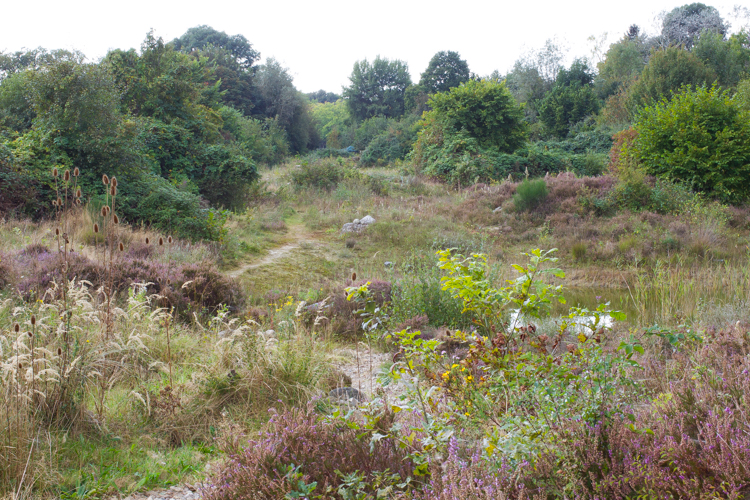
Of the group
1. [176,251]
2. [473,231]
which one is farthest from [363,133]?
[176,251]

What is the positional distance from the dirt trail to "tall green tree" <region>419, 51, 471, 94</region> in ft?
95.8

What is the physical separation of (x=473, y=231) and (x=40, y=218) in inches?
371

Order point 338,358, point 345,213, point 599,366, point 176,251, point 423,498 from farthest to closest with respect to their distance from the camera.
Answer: point 345,213 → point 176,251 → point 338,358 → point 599,366 → point 423,498

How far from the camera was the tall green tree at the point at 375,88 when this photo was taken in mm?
42219

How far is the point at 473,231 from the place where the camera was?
12.0 m

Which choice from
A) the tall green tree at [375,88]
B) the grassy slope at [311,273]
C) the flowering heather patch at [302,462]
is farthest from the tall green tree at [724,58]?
the flowering heather patch at [302,462]

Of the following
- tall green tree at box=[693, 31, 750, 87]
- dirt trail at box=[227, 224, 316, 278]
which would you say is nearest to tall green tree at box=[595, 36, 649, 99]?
tall green tree at box=[693, 31, 750, 87]

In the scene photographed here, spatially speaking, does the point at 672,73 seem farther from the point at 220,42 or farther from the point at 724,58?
the point at 220,42

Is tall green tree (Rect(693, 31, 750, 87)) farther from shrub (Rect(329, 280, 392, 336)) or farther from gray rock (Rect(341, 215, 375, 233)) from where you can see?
shrub (Rect(329, 280, 392, 336))

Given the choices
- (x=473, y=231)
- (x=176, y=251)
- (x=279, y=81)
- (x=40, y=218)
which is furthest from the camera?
(x=279, y=81)

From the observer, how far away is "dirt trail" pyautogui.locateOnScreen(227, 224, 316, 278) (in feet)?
27.4

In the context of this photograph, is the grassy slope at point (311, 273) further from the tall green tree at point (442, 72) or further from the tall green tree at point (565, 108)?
the tall green tree at point (442, 72)

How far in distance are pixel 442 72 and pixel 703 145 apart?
2906cm

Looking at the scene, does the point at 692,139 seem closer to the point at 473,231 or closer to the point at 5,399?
the point at 473,231
